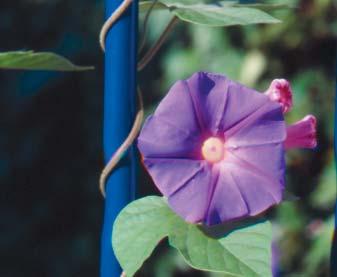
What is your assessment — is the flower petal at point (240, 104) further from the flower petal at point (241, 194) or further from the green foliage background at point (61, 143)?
the green foliage background at point (61, 143)

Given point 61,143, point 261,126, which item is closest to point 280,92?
point 261,126

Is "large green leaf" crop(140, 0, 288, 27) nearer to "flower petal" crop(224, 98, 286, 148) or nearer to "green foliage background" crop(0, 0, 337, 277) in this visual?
"flower petal" crop(224, 98, 286, 148)

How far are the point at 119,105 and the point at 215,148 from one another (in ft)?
0.33

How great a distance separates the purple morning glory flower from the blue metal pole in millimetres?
59

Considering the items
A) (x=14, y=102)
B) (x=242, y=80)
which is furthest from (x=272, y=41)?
(x=14, y=102)

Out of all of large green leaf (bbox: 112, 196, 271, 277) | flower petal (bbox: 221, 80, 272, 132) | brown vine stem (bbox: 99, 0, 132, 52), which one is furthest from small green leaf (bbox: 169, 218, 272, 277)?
brown vine stem (bbox: 99, 0, 132, 52)

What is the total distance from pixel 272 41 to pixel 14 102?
0.75 m

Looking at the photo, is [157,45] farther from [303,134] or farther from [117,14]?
[303,134]

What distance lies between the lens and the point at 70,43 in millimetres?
2545

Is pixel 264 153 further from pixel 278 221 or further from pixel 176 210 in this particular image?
pixel 278 221

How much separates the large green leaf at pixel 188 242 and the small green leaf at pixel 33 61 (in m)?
0.15

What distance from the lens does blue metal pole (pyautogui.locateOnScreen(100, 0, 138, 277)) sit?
1.05 meters

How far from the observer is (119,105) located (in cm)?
105

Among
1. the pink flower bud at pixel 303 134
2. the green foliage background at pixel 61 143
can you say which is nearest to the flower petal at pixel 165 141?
the pink flower bud at pixel 303 134
